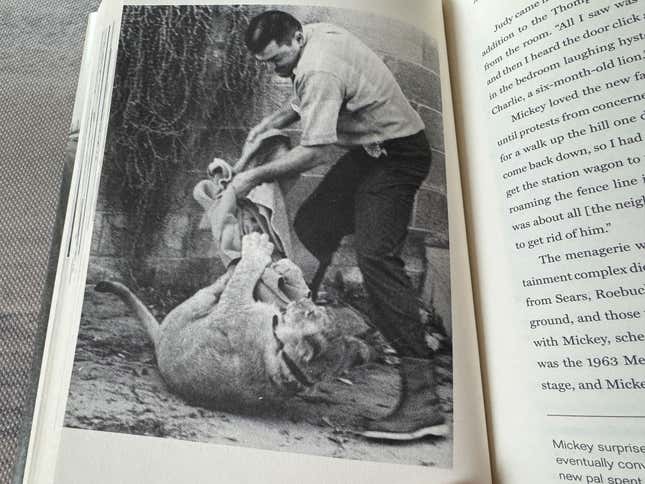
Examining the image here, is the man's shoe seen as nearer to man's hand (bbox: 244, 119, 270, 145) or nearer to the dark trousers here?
the dark trousers

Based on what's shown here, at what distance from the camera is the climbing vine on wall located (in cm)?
40

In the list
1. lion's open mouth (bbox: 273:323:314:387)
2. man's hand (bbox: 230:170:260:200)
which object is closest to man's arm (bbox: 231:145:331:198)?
man's hand (bbox: 230:170:260:200)

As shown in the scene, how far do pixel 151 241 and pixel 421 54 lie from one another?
22cm

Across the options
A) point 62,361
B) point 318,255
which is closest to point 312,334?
point 318,255

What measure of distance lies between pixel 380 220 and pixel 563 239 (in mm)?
110

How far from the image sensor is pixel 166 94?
42cm

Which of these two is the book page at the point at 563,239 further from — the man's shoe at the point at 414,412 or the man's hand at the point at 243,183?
the man's hand at the point at 243,183

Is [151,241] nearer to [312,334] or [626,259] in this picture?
[312,334]

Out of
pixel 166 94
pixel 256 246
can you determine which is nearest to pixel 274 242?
pixel 256 246

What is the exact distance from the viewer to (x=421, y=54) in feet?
1.37

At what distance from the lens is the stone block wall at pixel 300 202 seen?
0.38 m

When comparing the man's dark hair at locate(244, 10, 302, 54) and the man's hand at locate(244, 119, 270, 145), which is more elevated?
the man's dark hair at locate(244, 10, 302, 54)

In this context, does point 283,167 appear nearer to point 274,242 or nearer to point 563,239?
point 274,242

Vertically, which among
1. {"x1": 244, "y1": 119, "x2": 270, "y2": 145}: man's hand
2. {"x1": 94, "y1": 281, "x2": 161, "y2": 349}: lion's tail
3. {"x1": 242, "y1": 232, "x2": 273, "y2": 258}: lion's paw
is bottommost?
{"x1": 94, "y1": 281, "x2": 161, "y2": 349}: lion's tail
